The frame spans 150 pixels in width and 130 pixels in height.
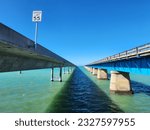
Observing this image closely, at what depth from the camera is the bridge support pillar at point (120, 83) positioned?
35594 mm

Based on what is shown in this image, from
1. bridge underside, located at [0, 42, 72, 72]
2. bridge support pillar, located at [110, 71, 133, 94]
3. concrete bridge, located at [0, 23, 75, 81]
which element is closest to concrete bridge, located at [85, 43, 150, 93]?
bridge support pillar, located at [110, 71, 133, 94]

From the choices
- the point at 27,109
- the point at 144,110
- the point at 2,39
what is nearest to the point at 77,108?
the point at 27,109

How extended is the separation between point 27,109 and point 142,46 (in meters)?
13.3

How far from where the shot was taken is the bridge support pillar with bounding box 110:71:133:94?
35.6 m

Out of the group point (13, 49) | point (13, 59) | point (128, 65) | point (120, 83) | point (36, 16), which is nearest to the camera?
point (13, 49)

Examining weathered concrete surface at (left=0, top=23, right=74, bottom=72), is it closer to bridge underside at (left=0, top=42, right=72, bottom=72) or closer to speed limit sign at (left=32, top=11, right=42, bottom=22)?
bridge underside at (left=0, top=42, right=72, bottom=72)

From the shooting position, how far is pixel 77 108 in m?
24.0

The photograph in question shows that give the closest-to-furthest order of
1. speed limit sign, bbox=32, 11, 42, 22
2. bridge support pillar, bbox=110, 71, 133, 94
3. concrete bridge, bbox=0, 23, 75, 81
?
concrete bridge, bbox=0, 23, 75, 81 → speed limit sign, bbox=32, 11, 42, 22 → bridge support pillar, bbox=110, 71, 133, 94

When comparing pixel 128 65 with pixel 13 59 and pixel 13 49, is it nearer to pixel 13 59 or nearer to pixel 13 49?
pixel 13 59

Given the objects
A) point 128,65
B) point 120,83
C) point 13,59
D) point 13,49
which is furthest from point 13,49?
point 120,83

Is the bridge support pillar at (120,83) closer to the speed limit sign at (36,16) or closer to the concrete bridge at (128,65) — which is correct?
the concrete bridge at (128,65)

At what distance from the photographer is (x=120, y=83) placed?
119 feet

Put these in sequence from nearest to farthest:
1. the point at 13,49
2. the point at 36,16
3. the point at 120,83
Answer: the point at 13,49, the point at 36,16, the point at 120,83

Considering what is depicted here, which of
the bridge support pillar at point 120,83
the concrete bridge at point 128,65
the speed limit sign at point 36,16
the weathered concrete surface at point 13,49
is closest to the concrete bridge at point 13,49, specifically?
the weathered concrete surface at point 13,49
